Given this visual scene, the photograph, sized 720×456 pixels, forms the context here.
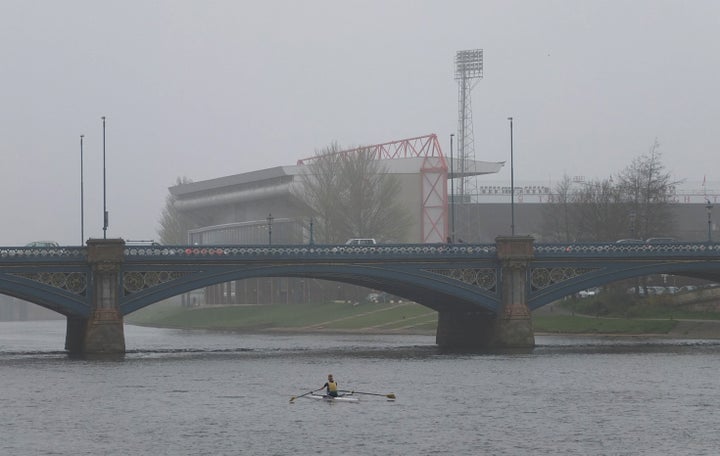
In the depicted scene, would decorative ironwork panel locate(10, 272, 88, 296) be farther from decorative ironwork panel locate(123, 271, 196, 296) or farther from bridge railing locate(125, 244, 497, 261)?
bridge railing locate(125, 244, 497, 261)

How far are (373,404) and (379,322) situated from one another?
257 ft

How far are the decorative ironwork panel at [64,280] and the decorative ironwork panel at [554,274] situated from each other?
3133 centimetres

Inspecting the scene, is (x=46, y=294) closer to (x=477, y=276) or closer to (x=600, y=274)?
(x=477, y=276)

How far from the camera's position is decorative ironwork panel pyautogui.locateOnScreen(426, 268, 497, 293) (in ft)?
354

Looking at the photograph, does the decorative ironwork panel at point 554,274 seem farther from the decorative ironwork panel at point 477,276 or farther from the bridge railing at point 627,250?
the decorative ironwork panel at point 477,276

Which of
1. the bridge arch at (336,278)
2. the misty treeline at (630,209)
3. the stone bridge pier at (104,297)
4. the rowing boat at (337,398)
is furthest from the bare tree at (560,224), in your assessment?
the rowing boat at (337,398)

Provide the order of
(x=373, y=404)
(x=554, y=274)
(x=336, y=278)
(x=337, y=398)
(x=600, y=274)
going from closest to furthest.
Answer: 1. (x=373, y=404)
2. (x=337, y=398)
3. (x=600, y=274)
4. (x=554, y=274)
5. (x=336, y=278)

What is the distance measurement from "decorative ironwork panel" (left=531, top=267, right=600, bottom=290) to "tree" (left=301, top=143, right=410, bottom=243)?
59262 mm

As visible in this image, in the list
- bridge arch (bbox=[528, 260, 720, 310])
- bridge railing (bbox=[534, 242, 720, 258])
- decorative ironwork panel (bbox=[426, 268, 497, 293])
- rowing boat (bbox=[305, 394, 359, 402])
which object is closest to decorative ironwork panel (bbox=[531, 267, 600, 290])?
bridge arch (bbox=[528, 260, 720, 310])

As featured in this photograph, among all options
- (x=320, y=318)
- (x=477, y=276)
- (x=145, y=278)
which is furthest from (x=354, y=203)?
(x=145, y=278)

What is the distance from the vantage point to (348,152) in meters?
181

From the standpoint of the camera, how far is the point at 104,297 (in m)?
A: 101

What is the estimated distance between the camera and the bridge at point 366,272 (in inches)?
3986

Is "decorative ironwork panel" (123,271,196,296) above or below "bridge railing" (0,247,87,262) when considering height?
below
